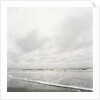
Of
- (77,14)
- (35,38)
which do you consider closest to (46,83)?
(35,38)

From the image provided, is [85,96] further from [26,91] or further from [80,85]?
[26,91]

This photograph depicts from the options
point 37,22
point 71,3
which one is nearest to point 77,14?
point 71,3

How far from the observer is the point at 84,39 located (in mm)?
1650

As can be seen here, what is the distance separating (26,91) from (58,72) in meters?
0.28

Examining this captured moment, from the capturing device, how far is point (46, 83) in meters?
1.67

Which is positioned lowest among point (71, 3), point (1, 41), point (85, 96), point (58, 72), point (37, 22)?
point (85, 96)

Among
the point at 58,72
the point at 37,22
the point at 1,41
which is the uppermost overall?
the point at 37,22

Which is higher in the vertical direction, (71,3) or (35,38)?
(71,3)

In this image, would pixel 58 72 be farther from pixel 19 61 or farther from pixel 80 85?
pixel 19 61

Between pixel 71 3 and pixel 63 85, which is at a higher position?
pixel 71 3

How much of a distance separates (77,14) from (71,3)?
0.09 m

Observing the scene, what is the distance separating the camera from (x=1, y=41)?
166 cm

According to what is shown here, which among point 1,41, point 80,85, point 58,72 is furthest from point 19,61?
point 80,85

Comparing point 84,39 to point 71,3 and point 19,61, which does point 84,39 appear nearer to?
point 71,3
